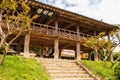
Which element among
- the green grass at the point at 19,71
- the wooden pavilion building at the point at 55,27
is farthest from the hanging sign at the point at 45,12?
the green grass at the point at 19,71

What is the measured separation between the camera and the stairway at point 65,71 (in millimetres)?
12033

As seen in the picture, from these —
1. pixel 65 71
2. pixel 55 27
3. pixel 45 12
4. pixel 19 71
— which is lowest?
pixel 65 71

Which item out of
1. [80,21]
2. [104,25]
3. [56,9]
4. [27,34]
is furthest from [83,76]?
[104,25]

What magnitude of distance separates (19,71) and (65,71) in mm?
3997

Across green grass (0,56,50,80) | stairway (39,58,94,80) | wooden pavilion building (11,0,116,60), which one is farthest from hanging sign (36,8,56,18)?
green grass (0,56,50,80)

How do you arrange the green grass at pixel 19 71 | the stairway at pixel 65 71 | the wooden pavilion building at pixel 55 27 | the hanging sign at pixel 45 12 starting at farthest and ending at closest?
the hanging sign at pixel 45 12 → the wooden pavilion building at pixel 55 27 → the stairway at pixel 65 71 → the green grass at pixel 19 71

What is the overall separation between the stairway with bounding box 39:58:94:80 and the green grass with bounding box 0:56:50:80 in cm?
111

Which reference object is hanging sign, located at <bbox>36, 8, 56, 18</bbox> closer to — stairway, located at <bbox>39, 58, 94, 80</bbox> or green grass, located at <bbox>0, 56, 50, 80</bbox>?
stairway, located at <bbox>39, 58, 94, 80</bbox>

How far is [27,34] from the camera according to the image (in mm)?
18547

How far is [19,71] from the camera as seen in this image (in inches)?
402

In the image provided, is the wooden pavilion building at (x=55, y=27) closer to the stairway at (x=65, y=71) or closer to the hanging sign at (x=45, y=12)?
the hanging sign at (x=45, y=12)

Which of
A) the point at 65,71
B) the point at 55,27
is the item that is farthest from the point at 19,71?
the point at 55,27

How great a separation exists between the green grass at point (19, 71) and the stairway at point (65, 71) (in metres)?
1.11

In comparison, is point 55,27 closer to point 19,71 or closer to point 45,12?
point 45,12
